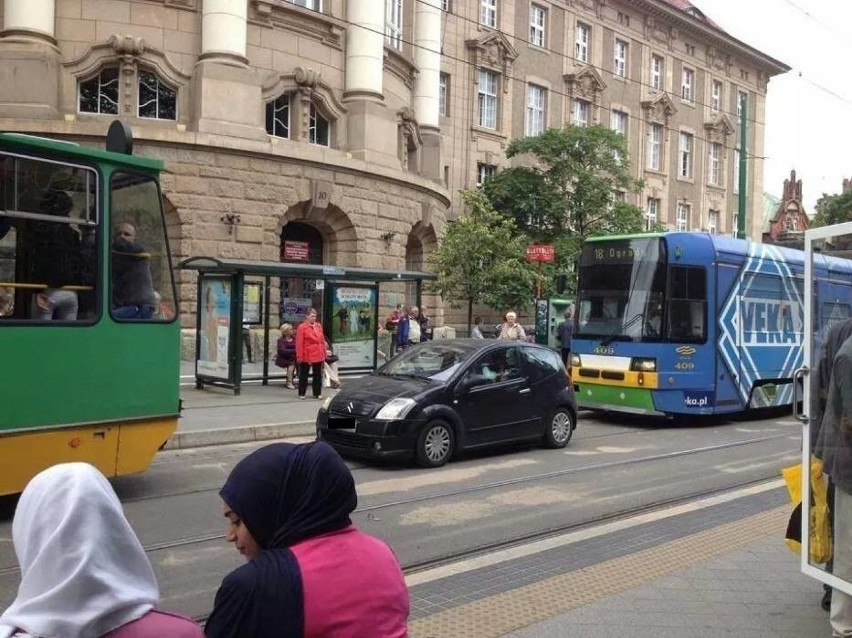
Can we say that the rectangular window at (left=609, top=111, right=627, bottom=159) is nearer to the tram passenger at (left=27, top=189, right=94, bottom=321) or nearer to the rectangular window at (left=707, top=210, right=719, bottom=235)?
the rectangular window at (left=707, top=210, right=719, bottom=235)

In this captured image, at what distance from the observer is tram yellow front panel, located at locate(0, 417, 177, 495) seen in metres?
6.77

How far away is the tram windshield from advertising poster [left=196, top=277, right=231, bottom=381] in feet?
21.7

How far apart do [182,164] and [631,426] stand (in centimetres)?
1282

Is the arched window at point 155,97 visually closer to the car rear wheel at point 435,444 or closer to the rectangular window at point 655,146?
the car rear wheel at point 435,444

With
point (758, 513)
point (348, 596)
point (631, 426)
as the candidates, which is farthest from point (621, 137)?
A: point (348, 596)

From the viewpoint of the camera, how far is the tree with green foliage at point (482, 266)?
25.1 meters

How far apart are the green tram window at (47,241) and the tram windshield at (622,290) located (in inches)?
358

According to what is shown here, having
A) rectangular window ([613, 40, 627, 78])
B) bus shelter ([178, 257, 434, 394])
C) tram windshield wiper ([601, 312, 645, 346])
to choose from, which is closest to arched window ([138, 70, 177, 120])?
bus shelter ([178, 257, 434, 394])

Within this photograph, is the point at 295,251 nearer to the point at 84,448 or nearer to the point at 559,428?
the point at 559,428

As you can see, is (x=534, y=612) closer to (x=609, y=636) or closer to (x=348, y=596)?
(x=609, y=636)

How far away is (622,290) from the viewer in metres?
14.0

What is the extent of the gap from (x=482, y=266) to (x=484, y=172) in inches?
424

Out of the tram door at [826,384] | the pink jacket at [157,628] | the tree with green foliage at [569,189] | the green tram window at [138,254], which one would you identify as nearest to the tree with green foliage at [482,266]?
the tree with green foliage at [569,189]

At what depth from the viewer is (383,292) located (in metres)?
25.7
